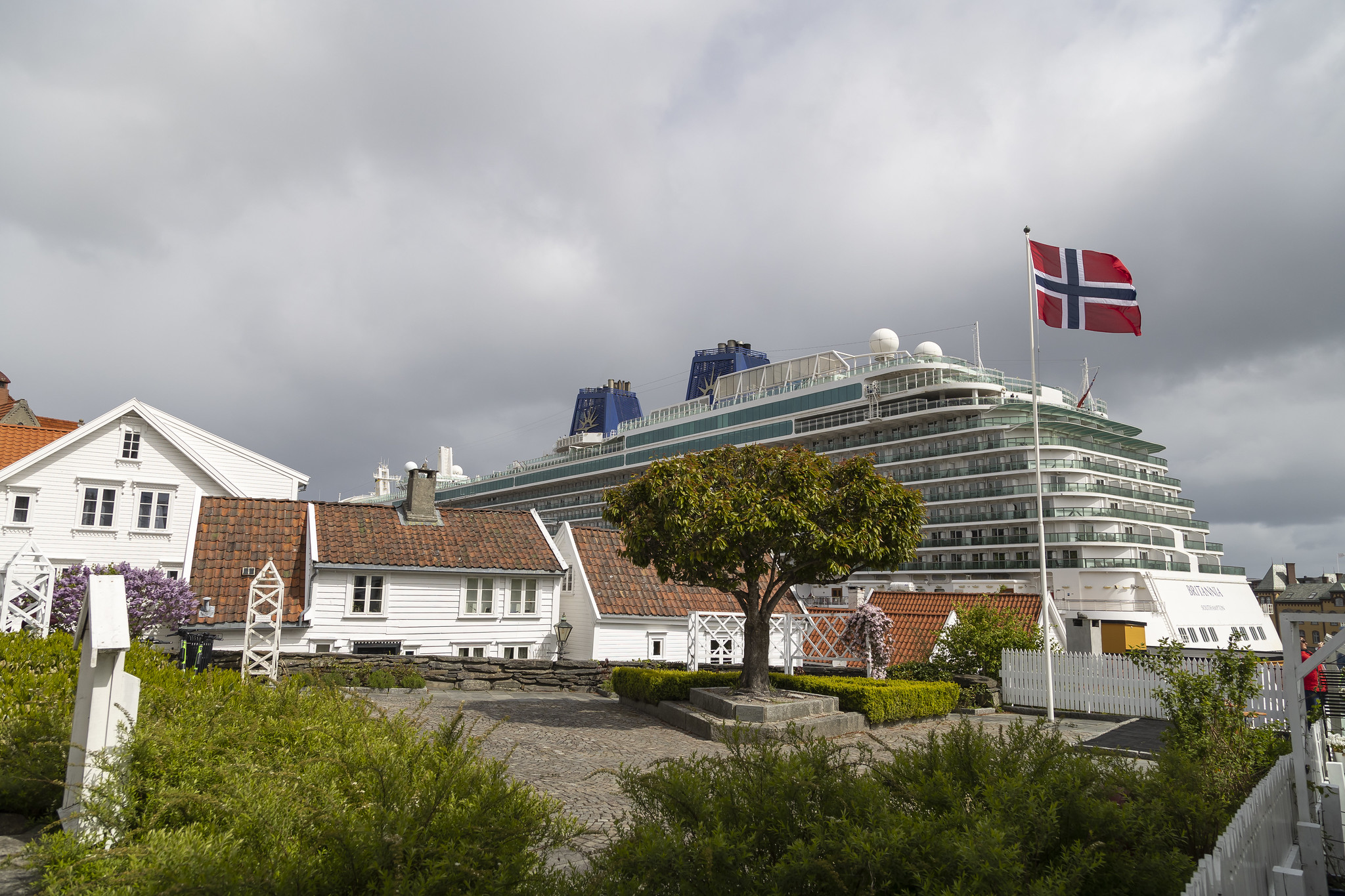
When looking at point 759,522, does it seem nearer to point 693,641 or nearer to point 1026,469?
point 693,641

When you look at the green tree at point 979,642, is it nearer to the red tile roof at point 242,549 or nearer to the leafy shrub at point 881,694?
the leafy shrub at point 881,694

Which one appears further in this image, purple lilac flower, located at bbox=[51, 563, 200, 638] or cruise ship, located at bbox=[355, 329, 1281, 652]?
cruise ship, located at bbox=[355, 329, 1281, 652]

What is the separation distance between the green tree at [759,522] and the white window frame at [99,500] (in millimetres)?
20898

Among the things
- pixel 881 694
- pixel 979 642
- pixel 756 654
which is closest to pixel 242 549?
pixel 756 654

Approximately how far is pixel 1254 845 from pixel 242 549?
24963 millimetres

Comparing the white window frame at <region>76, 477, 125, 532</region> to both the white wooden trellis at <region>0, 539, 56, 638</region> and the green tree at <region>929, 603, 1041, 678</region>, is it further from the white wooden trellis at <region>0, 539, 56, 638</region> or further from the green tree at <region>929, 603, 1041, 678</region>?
the green tree at <region>929, 603, 1041, 678</region>

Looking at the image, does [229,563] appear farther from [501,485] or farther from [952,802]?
[501,485]

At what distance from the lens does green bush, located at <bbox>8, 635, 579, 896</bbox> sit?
4.02 metres

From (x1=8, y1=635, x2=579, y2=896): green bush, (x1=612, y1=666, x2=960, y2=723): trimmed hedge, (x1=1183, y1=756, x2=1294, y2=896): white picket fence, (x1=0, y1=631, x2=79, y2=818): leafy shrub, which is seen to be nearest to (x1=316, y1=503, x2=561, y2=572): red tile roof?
(x1=612, y1=666, x2=960, y2=723): trimmed hedge

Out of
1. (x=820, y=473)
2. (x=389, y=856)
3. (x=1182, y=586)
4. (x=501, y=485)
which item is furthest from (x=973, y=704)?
(x=501, y=485)

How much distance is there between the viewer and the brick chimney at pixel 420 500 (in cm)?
2681

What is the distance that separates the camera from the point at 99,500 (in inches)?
1064

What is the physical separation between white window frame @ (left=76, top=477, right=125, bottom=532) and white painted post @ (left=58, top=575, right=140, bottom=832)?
25425 millimetres

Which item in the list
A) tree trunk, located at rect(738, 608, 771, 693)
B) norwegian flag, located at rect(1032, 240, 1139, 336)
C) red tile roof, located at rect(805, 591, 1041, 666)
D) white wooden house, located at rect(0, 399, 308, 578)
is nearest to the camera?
tree trunk, located at rect(738, 608, 771, 693)
